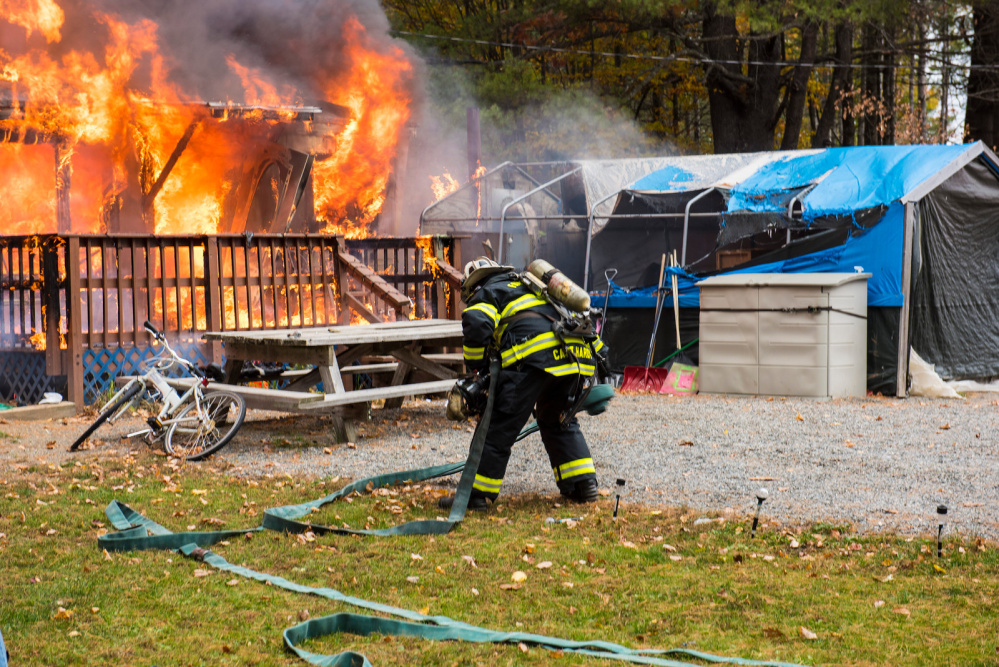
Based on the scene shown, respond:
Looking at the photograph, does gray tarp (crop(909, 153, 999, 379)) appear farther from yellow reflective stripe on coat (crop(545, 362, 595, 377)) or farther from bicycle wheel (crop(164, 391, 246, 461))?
bicycle wheel (crop(164, 391, 246, 461))

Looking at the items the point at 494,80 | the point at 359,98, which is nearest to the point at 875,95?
the point at 494,80

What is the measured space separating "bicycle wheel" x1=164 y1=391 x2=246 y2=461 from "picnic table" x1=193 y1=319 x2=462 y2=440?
0.14m

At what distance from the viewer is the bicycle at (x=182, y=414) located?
317 inches

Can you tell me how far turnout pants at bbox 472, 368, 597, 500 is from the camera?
6082 mm

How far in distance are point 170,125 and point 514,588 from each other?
12411 mm

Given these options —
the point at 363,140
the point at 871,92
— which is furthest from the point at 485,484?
the point at 871,92

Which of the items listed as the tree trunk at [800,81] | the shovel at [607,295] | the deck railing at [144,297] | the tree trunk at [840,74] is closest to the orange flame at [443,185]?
the shovel at [607,295]

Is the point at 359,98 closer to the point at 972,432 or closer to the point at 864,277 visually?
the point at 864,277

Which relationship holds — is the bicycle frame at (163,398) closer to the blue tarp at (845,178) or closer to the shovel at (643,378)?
the shovel at (643,378)

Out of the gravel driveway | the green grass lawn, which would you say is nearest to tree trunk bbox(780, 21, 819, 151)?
the gravel driveway

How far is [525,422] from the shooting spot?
19.8ft

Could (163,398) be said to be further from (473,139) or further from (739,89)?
(739,89)

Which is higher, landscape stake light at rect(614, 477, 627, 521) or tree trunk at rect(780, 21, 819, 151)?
tree trunk at rect(780, 21, 819, 151)

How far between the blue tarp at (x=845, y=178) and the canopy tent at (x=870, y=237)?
2cm
